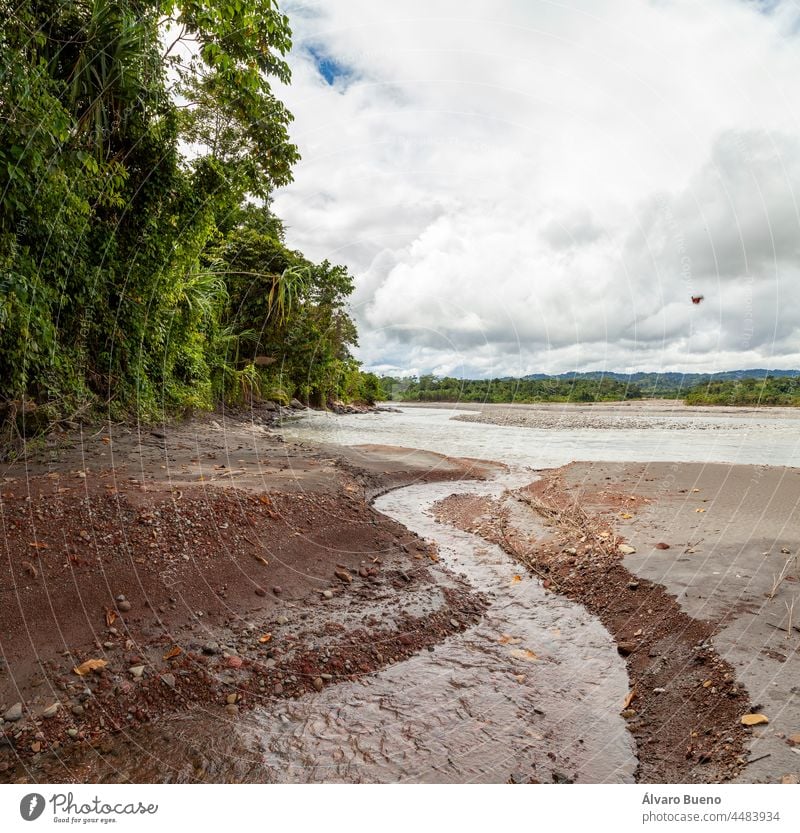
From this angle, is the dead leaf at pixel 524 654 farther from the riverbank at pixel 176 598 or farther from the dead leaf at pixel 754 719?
the dead leaf at pixel 754 719

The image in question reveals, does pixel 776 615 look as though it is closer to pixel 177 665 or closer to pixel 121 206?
pixel 177 665

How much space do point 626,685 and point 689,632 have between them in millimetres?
773

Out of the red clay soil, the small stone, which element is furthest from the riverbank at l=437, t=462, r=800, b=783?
the small stone

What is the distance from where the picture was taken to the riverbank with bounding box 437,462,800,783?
2804 millimetres

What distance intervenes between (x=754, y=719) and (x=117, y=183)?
10481 millimetres

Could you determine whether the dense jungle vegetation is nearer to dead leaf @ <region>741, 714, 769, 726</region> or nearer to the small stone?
the small stone

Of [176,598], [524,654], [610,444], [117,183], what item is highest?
[117,183]

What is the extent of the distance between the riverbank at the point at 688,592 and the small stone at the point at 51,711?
364cm

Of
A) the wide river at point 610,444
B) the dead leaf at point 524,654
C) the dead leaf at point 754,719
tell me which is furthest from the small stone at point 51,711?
the wide river at point 610,444

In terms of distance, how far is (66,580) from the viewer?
13.3ft

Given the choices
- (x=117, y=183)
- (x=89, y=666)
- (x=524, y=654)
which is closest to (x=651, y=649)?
(x=524, y=654)

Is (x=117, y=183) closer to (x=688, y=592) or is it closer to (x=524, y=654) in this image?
(x=524, y=654)

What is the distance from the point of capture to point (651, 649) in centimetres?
404

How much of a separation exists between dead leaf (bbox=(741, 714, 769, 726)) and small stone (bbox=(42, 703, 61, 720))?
4253 millimetres
